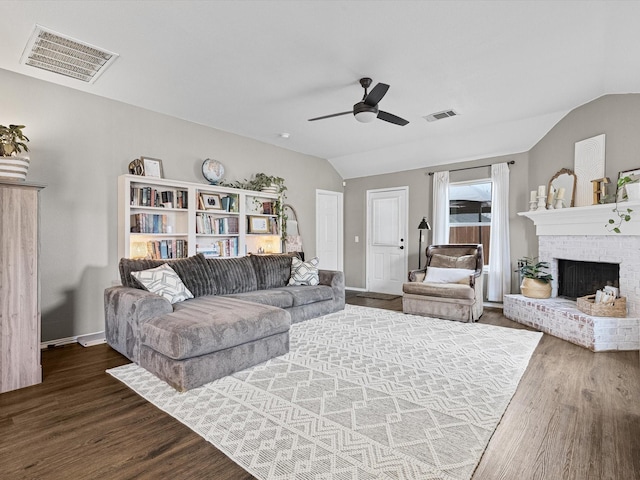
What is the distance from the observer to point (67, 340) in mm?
3621

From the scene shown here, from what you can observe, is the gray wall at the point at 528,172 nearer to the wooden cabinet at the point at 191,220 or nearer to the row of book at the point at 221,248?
the wooden cabinet at the point at 191,220

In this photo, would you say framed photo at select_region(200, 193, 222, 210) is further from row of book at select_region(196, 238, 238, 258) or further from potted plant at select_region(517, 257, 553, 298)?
potted plant at select_region(517, 257, 553, 298)

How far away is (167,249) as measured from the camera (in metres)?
4.37

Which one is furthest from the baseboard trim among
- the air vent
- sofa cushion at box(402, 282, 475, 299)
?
the air vent

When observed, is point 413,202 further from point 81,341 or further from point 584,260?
point 81,341

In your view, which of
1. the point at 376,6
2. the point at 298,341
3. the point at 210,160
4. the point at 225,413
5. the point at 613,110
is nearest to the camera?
the point at 225,413

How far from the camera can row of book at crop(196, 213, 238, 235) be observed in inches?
186

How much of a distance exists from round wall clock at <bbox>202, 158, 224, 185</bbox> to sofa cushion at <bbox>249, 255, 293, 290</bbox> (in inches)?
52.2

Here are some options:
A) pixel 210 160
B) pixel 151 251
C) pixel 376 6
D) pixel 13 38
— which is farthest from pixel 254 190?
pixel 376 6

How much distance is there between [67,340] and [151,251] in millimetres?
1259

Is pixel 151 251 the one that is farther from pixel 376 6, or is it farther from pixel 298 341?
pixel 376 6

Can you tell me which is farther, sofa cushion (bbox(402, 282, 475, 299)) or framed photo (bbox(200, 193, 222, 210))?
framed photo (bbox(200, 193, 222, 210))

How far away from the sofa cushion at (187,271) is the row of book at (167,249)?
604 mm

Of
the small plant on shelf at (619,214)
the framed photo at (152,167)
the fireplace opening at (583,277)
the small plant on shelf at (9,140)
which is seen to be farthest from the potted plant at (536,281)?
Answer: the small plant on shelf at (9,140)
